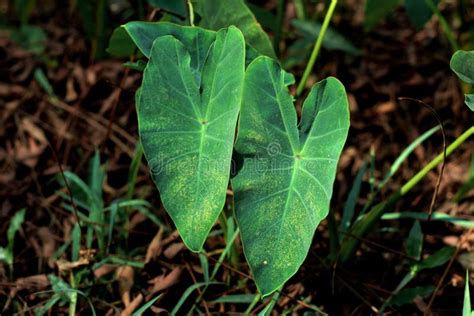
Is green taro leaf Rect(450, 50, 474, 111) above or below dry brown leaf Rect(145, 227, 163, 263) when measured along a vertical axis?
above

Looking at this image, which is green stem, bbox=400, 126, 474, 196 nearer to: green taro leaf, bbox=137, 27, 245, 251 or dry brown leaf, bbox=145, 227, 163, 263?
green taro leaf, bbox=137, 27, 245, 251

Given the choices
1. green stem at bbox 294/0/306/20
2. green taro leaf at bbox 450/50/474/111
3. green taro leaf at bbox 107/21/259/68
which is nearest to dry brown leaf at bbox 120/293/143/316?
green taro leaf at bbox 107/21/259/68

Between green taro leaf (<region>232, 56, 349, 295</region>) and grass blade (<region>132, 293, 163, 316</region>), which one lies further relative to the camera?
grass blade (<region>132, 293, 163, 316</region>)

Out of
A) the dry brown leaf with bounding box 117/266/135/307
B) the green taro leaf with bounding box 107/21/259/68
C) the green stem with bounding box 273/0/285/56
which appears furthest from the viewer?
the green stem with bounding box 273/0/285/56

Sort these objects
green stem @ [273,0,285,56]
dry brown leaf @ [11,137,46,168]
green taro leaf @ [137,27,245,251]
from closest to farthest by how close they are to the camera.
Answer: green taro leaf @ [137,27,245,251] → green stem @ [273,0,285,56] → dry brown leaf @ [11,137,46,168]

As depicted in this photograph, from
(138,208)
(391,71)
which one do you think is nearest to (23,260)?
(138,208)

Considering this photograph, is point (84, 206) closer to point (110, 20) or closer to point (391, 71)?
point (110, 20)

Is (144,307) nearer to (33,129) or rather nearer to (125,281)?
(125,281)

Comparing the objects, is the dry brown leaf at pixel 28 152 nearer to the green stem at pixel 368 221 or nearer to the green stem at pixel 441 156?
the green stem at pixel 368 221

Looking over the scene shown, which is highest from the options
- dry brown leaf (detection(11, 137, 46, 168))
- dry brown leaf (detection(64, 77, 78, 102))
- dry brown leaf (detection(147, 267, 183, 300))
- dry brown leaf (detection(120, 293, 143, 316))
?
dry brown leaf (detection(64, 77, 78, 102))
